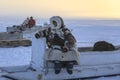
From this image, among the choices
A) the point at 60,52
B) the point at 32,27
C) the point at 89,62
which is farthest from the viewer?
the point at 32,27

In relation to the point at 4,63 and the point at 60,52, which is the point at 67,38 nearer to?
the point at 60,52

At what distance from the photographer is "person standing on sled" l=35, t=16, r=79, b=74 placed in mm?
8648

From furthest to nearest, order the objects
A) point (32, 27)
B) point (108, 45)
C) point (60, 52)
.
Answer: point (32, 27), point (108, 45), point (60, 52)

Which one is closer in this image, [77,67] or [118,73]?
[77,67]

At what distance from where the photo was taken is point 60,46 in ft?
28.9

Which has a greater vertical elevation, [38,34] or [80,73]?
[38,34]

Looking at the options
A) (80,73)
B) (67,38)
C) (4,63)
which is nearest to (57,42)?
(67,38)

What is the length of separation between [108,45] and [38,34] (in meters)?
2.33

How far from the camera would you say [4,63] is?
35.9 feet

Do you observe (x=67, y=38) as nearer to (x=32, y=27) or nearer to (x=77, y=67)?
(x=77, y=67)

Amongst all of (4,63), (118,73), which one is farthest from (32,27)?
(118,73)

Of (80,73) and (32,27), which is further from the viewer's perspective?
(32,27)

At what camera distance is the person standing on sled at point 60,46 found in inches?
340

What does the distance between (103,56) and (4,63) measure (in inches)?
103
